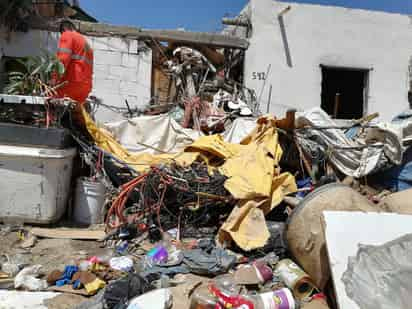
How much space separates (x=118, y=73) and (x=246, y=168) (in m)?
4.46

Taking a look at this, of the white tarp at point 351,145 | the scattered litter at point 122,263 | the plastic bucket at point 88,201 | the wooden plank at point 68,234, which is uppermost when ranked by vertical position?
the white tarp at point 351,145

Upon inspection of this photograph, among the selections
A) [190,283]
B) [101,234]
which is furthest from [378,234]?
[101,234]

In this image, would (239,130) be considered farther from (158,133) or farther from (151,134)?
(151,134)

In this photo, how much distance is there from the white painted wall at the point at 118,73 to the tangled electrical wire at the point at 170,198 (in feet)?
11.7

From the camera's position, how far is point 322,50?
792 cm

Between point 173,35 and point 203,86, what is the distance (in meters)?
1.27

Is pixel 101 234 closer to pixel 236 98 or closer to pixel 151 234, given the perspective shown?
pixel 151 234

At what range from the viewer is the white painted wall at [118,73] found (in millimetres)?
6973

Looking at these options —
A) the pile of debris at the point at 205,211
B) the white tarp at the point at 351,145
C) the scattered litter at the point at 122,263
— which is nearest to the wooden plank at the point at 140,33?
the pile of debris at the point at 205,211

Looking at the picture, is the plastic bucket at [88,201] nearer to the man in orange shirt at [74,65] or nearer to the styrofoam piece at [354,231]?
the man in orange shirt at [74,65]

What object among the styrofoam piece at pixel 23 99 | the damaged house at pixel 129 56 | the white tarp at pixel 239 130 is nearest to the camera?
the styrofoam piece at pixel 23 99

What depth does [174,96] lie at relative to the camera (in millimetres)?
7258

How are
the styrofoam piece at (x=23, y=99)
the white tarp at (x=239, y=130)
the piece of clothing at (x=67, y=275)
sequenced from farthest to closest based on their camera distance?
the white tarp at (x=239, y=130)
the styrofoam piece at (x=23, y=99)
the piece of clothing at (x=67, y=275)

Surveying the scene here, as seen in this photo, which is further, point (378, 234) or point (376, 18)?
point (376, 18)
